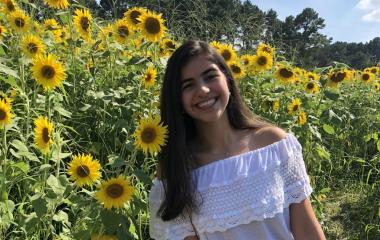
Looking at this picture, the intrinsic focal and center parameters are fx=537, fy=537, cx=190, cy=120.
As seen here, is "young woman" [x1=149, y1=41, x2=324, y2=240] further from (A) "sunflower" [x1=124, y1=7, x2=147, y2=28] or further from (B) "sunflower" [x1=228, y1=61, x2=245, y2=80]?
(B) "sunflower" [x1=228, y1=61, x2=245, y2=80]

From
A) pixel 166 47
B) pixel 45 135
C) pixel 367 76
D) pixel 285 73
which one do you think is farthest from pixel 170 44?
pixel 367 76

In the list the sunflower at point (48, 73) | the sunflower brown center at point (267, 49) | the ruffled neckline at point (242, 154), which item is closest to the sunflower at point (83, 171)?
the ruffled neckline at point (242, 154)

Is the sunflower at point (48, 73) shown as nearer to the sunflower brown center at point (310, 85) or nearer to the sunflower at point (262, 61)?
the sunflower at point (262, 61)

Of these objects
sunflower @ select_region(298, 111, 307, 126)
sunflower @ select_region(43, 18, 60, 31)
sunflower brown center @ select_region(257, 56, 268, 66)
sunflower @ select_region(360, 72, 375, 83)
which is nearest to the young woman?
sunflower @ select_region(298, 111, 307, 126)

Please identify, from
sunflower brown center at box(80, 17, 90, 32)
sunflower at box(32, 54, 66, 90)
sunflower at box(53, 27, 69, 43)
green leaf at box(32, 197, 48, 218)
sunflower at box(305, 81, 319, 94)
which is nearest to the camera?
green leaf at box(32, 197, 48, 218)

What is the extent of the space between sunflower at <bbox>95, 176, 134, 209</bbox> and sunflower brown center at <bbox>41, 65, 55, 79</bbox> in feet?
2.05

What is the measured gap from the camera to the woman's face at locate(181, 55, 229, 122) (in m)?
1.71

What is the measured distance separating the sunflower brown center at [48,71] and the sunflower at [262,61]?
141 cm

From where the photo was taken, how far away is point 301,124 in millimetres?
2773

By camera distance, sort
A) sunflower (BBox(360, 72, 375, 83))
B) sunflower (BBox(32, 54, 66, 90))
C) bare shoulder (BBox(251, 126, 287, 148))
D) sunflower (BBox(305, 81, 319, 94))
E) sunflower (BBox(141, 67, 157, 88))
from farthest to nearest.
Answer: sunflower (BBox(360, 72, 375, 83)), sunflower (BBox(305, 81, 319, 94)), sunflower (BBox(141, 67, 157, 88)), sunflower (BBox(32, 54, 66, 90)), bare shoulder (BBox(251, 126, 287, 148))

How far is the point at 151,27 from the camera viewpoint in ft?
8.39

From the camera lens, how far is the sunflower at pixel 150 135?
167cm

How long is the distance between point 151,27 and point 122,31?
294 millimetres

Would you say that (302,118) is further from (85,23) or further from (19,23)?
(19,23)
